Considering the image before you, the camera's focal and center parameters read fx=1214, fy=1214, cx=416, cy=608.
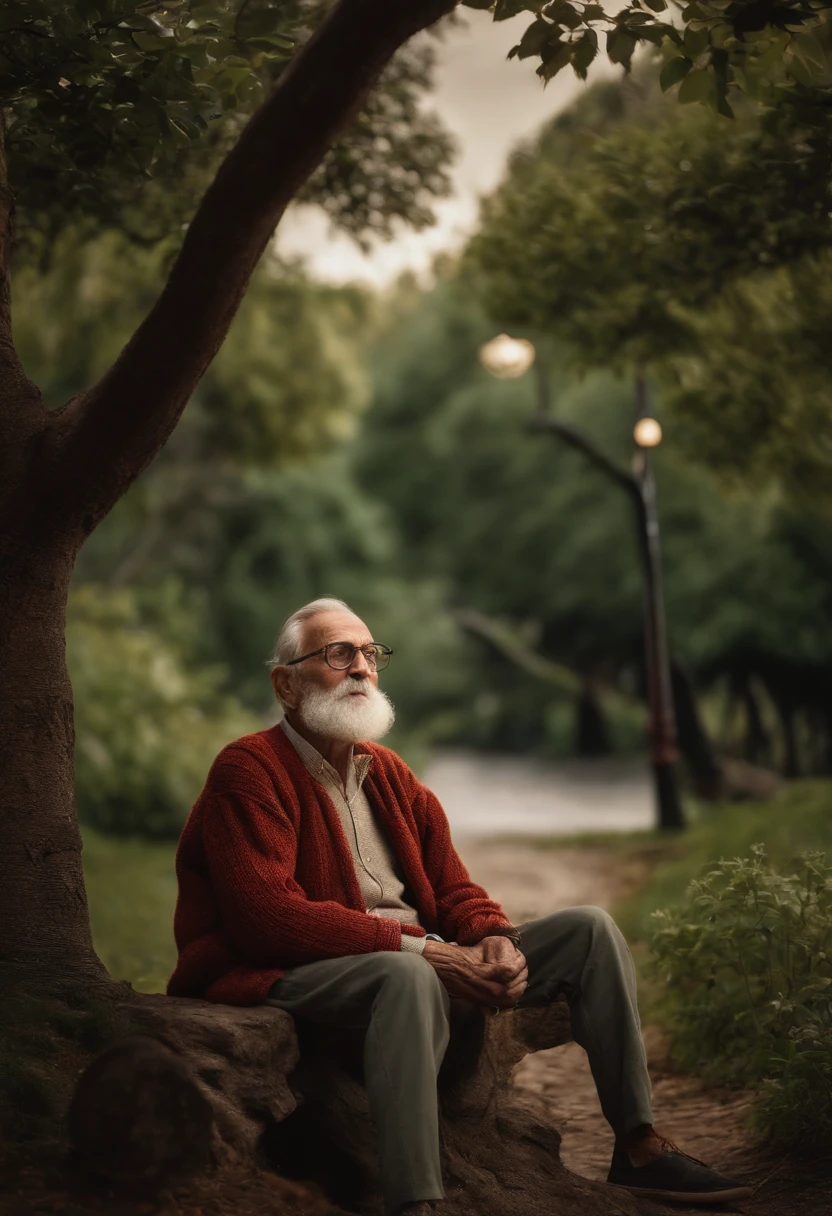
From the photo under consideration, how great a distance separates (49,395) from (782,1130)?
18.4m

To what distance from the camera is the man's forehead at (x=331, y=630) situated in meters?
4.38

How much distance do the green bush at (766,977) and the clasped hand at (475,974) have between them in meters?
1.35

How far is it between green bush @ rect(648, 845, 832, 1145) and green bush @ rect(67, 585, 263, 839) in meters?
10.3

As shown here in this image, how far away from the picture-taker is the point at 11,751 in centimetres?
412

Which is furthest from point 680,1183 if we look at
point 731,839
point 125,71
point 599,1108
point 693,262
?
point 731,839

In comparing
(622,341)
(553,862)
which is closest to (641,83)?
(622,341)

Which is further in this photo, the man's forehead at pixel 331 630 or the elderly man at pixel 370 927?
the man's forehead at pixel 331 630

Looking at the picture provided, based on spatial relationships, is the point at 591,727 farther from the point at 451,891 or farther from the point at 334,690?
the point at 334,690

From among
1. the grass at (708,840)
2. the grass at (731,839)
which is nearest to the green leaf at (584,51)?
the grass at (708,840)

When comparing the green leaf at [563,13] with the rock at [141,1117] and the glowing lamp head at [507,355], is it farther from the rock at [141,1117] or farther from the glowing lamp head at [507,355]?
the glowing lamp head at [507,355]

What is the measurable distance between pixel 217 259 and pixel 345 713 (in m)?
1.56

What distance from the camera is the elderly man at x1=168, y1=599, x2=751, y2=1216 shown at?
140 inches

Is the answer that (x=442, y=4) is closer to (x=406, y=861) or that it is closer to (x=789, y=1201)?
(x=406, y=861)

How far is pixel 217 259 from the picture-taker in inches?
152
